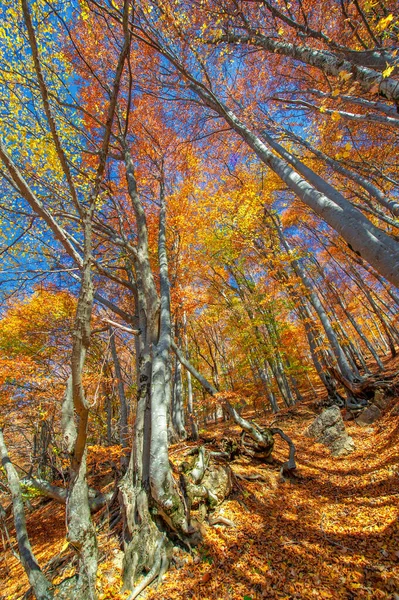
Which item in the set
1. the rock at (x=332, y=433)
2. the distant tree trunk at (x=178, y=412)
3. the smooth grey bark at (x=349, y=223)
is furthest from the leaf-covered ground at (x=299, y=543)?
the distant tree trunk at (x=178, y=412)

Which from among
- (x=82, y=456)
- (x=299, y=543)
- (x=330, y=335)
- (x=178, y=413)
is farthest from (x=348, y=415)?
(x=82, y=456)

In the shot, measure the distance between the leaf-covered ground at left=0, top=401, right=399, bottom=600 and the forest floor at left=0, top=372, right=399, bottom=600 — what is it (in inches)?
0.4

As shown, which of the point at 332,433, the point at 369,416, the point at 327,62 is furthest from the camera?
the point at 369,416

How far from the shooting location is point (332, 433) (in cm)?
624

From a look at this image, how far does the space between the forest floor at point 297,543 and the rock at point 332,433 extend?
299 millimetres

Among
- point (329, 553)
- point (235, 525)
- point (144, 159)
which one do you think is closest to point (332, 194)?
point (329, 553)

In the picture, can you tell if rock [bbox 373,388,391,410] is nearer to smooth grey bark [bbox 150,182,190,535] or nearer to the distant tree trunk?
the distant tree trunk

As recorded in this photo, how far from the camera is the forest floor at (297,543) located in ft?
8.64

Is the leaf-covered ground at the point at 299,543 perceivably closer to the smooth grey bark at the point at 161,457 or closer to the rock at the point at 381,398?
the smooth grey bark at the point at 161,457

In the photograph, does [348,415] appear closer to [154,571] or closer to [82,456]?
[154,571]

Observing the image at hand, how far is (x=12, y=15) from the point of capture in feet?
12.2

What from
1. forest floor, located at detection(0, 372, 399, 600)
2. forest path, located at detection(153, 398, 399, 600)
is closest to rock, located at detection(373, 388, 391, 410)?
forest floor, located at detection(0, 372, 399, 600)

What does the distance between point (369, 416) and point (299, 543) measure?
5.36 meters

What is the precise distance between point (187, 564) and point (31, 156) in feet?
26.4
